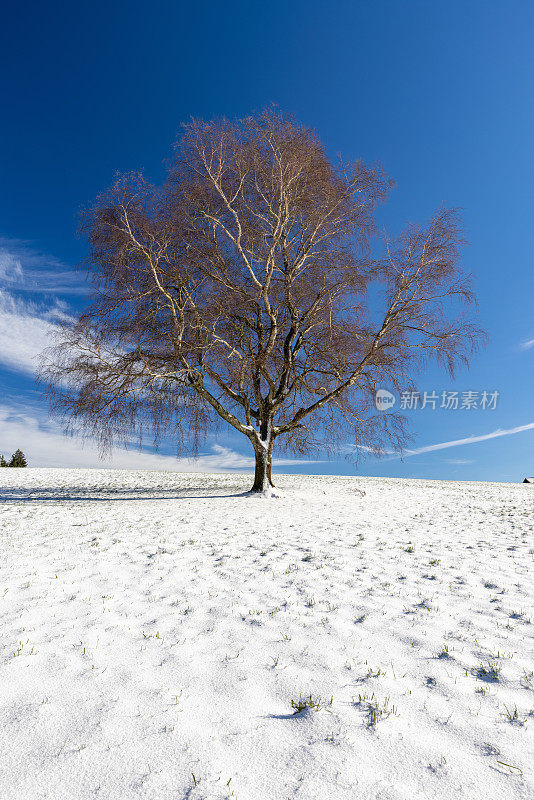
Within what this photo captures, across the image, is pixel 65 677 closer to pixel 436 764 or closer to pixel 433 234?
pixel 436 764

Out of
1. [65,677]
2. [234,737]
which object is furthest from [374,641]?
[65,677]

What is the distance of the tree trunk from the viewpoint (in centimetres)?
1608

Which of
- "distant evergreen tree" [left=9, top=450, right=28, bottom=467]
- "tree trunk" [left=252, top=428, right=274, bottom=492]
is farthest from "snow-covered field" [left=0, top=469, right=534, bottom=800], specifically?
"distant evergreen tree" [left=9, top=450, right=28, bottom=467]

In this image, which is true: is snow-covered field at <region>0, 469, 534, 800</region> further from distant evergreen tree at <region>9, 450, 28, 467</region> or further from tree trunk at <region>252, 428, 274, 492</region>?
distant evergreen tree at <region>9, 450, 28, 467</region>

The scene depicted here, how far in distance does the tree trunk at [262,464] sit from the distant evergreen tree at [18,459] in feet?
117

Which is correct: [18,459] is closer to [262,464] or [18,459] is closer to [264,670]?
[262,464]

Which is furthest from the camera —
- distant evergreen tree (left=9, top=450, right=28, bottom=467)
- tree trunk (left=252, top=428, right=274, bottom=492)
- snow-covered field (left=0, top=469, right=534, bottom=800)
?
distant evergreen tree (left=9, top=450, right=28, bottom=467)

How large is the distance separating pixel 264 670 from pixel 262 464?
12709mm

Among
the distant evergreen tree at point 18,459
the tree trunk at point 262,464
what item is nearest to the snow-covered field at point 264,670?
the tree trunk at point 262,464

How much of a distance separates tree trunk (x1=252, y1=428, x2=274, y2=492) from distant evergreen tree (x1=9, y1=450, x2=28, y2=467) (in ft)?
117

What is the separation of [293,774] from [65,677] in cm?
225

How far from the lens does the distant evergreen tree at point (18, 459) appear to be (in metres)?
42.4

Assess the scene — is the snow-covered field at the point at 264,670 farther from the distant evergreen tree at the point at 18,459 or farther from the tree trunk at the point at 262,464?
the distant evergreen tree at the point at 18,459

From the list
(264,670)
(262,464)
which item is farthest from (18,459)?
(264,670)
